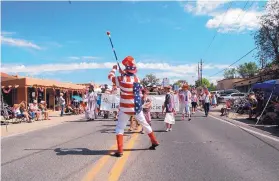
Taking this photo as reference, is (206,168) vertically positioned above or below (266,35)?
below

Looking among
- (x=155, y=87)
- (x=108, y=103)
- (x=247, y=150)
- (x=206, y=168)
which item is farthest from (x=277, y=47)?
(x=206, y=168)

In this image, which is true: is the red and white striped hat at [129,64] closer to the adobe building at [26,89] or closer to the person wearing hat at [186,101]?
the person wearing hat at [186,101]

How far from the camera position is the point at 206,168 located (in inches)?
234

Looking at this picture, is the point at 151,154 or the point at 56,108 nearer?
the point at 151,154

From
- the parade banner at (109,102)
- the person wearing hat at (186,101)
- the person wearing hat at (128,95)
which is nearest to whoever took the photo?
the person wearing hat at (128,95)

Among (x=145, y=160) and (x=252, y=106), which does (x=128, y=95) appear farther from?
(x=252, y=106)

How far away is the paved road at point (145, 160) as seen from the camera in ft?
18.2

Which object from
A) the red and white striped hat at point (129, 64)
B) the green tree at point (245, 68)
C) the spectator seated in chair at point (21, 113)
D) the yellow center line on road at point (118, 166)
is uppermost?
the green tree at point (245, 68)

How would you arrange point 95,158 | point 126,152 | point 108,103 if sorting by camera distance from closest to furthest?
point 95,158
point 126,152
point 108,103

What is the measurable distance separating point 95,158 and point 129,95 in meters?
1.61

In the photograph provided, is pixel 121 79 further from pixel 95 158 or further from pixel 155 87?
pixel 155 87

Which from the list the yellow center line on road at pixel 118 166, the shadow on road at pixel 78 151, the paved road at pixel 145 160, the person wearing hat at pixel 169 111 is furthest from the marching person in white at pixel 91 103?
the yellow center line on road at pixel 118 166

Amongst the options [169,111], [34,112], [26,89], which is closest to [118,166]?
[169,111]

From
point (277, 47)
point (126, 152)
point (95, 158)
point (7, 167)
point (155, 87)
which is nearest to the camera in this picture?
point (7, 167)
